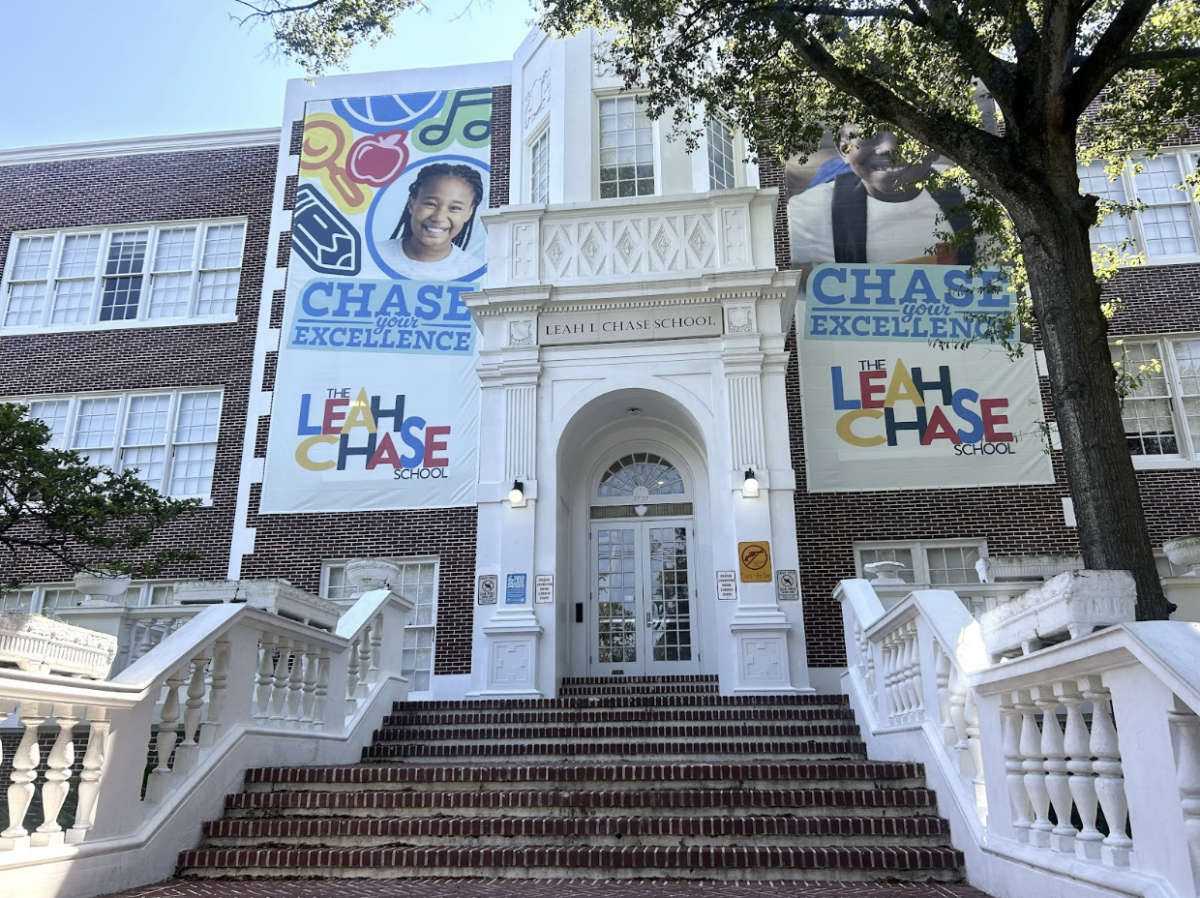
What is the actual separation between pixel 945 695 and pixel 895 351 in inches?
388

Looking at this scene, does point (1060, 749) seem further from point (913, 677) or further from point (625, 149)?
point (625, 149)

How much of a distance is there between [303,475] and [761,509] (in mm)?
7907

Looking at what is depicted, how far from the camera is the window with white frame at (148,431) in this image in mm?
16203

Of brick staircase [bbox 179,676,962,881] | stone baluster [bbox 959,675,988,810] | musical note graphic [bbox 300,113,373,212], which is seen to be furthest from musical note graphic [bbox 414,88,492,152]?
stone baluster [bbox 959,675,988,810]

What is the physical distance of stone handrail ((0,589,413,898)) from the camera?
15.7ft

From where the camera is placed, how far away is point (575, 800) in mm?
6598

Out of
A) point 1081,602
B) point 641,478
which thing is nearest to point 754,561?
point 641,478

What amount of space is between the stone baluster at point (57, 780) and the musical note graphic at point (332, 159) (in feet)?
44.4

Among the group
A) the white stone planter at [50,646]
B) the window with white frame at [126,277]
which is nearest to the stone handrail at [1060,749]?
the white stone planter at [50,646]

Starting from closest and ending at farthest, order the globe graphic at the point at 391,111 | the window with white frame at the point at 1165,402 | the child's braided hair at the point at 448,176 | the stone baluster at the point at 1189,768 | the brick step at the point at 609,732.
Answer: the stone baluster at the point at 1189,768
the brick step at the point at 609,732
the window with white frame at the point at 1165,402
the child's braided hair at the point at 448,176
the globe graphic at the point at 391,111

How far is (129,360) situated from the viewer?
1692cm

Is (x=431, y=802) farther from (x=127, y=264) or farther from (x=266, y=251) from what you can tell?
(x=127, y=264)

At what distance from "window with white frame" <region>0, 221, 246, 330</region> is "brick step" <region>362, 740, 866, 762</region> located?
36.2 feet

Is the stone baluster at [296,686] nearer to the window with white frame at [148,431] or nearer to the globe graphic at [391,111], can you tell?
the window with white frame at [148,431]
